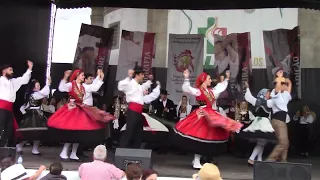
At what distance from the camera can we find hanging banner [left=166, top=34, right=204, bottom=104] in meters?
10.5

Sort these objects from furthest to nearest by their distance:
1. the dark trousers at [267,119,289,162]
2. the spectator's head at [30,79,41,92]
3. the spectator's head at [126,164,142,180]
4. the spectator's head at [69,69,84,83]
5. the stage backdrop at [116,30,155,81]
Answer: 1. the stage backdrop at [116,30,155,81]
2. the spectator's head at [30,79,41,92]
3. the spectator's head at [69,69,84,83]
4. the dark trousers at [267,119,289,162]
5. the spectator's head at [126,164,142,180]

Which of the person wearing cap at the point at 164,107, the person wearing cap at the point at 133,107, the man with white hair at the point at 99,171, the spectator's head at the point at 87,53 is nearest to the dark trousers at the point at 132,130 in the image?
the person wearing cap at the point at 133,107

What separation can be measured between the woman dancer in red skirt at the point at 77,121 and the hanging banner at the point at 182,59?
4.14m

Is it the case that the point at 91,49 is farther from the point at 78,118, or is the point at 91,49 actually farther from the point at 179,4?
→ the point at 78,118

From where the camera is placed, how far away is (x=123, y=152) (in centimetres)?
498

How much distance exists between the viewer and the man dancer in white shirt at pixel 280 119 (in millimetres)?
6426

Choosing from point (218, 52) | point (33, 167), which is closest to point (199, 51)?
point (218, 52)

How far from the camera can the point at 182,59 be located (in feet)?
34.5

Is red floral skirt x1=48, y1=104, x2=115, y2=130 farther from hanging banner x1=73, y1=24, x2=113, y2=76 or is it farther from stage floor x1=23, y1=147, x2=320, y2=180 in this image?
hanging banner x1=73, y1=24, x2=113, y2=76

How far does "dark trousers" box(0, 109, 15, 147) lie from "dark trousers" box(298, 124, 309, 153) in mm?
5883

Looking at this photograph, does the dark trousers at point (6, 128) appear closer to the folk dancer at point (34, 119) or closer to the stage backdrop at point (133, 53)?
the folk dancer at point (34, 119)

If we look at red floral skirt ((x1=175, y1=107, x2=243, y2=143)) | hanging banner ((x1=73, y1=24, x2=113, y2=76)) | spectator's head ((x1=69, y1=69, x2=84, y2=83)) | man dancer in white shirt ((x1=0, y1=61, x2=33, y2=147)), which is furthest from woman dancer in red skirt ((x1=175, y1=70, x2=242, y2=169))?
hanging banner ((x1=73, y1=24, x2=113, y2=76))

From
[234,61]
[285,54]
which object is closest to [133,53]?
[234,61]

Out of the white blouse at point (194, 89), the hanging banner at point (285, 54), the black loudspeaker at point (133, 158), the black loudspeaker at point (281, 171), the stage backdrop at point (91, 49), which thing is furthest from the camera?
the stage backdrop at point (91, 49)
